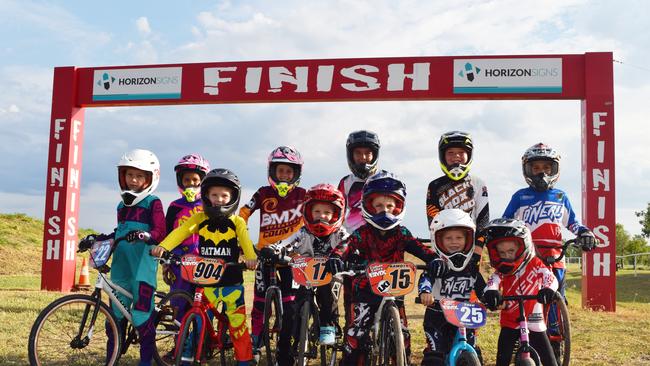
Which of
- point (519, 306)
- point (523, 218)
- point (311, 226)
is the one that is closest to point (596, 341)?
point (523, 218)

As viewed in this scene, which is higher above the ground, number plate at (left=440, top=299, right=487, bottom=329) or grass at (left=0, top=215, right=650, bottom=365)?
number plate at (left=440, top=299, right=487, bottom=329)

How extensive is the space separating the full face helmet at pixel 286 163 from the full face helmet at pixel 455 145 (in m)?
1.60

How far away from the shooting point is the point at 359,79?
12.2 metres

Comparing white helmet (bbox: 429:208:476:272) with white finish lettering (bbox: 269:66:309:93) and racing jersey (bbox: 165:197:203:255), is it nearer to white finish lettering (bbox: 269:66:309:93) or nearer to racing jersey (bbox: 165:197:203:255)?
racing jersey (bbox: 165:197:203:255)

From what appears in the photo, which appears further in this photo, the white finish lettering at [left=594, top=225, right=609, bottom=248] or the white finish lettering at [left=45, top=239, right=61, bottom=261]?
the white finish lettering at [left=45, top=239, right=61, bottom=261]

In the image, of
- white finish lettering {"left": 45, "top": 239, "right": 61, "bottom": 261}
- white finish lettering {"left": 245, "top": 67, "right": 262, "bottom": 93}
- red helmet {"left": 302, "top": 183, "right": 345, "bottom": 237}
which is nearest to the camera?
red helmet {"left": 302, "top": 183, "right": 345, "bottom": 237}

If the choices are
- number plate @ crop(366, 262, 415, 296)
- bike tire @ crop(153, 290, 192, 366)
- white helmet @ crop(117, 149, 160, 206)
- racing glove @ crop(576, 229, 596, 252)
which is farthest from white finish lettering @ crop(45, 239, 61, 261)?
racing glove @ crop(576, 229, 596, 252)

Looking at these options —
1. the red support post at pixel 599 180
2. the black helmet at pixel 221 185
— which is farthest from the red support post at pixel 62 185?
the red support post at pixel 599 180

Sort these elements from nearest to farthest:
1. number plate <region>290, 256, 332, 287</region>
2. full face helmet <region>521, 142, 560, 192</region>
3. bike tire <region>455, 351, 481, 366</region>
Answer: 1. bike tire <region>455, 351, 481, 366</region>
2. number plate <region>290, 256, 332, 287</region>
3. full face helmet <region>521, 142, 560, 192</region>

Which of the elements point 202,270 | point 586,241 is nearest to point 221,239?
point 202,270

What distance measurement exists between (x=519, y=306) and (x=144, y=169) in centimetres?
393

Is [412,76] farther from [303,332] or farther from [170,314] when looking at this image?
[303,332]

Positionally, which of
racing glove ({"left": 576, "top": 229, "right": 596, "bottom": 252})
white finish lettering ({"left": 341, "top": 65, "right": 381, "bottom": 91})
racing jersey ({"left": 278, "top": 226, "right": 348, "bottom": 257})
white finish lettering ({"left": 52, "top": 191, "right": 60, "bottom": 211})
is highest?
white finish lettering ({"left": 341, "top": 65, "right": 381, "bottom": 91})

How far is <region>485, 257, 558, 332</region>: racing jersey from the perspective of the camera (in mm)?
4449
